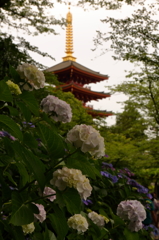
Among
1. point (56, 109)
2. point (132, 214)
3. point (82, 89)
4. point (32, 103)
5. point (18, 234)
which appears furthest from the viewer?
point (82, 89)

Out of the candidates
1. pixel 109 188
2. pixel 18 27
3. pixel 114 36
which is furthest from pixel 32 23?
pixel 109 188

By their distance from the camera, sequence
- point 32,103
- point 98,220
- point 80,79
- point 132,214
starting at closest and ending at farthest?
point 32,103, point 132,214, point 98,220, point 80,79

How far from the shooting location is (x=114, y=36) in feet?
14.6

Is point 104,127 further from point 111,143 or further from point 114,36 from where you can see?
point 114,36

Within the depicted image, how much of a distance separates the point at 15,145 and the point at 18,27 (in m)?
6.75

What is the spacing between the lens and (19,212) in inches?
27.2

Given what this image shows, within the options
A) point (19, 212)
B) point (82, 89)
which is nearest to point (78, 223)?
point (19, 212)

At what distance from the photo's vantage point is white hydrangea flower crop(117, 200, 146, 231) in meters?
1.38

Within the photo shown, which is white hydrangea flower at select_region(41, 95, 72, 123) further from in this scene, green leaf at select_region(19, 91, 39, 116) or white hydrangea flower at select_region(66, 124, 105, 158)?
white hydrangea flower at select_region(66, 124, 105, 158)

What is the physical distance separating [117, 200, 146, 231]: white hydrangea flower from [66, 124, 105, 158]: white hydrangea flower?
0.68 metres

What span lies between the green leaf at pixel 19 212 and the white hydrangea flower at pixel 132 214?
31.9 inches

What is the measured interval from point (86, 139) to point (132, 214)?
0.76 metres

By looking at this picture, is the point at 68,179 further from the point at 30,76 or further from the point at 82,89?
the point at 82,89

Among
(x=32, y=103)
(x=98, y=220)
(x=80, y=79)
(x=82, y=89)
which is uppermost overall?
(x=80, y=79)
